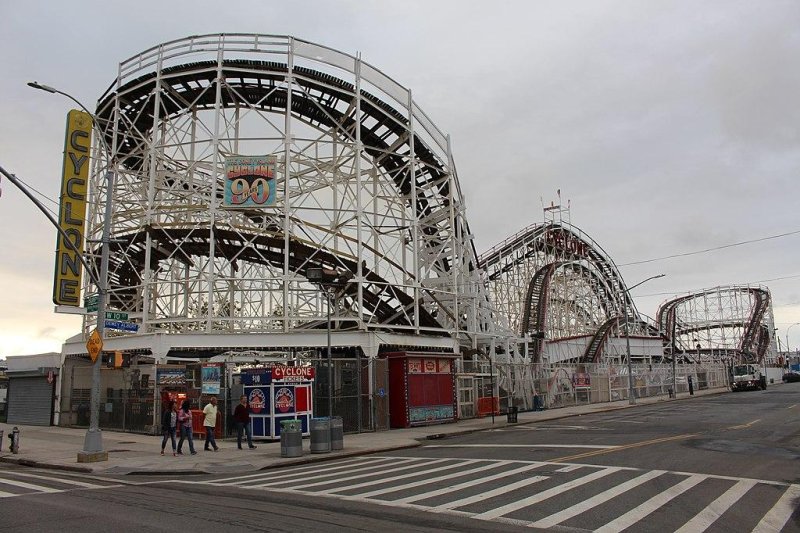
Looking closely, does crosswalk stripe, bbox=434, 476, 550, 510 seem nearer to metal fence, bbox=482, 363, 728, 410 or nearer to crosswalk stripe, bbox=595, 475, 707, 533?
crosswalk stripe, bbox=595, 475, 707, 533

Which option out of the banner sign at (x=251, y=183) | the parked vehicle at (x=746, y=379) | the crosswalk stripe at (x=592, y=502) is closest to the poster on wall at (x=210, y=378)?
the banner sign at (x=251, y=183)

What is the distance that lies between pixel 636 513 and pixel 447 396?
67.1 feet

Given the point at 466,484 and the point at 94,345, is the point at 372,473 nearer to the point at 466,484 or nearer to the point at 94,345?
the point at 466,484

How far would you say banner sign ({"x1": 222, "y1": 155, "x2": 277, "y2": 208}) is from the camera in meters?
29.2

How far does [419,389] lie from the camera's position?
28.5 metres

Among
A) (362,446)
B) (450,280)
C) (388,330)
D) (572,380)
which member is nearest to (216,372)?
(362,446)

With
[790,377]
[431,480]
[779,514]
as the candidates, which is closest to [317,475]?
[431,480]

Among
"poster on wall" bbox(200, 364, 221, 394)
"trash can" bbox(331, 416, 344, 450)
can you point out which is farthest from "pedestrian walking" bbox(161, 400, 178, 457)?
"trash can" bbox(331, 416, 344, 450)

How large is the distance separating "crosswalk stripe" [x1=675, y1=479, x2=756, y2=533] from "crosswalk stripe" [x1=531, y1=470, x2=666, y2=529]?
1.52 meters

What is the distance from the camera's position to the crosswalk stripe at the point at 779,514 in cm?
891

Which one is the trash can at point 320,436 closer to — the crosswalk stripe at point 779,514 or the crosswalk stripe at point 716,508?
the crosswalk stripe at point 716,508

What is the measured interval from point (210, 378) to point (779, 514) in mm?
19186

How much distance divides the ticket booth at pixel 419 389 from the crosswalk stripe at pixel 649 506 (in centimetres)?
1594

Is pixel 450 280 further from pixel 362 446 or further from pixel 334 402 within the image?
pixel 362 446
